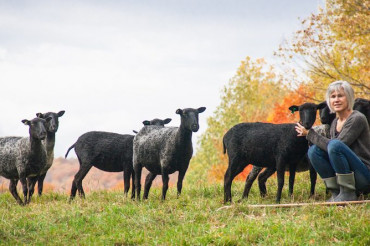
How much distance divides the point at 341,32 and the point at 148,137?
968cm

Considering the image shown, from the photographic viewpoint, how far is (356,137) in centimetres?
793

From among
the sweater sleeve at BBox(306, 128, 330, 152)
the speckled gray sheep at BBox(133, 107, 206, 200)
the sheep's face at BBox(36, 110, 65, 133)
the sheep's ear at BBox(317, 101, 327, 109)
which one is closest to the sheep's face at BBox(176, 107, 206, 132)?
the speckled gray sheep at BBox(133, 107, 206, 200)

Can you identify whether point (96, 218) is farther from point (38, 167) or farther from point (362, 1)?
point (362, 1)

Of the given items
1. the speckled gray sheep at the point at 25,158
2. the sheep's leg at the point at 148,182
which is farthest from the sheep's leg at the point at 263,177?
the speckled gray sheep at the point at 25,158

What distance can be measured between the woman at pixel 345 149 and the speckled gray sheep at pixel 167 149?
3451mm

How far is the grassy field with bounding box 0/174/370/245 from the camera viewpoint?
6734 mm

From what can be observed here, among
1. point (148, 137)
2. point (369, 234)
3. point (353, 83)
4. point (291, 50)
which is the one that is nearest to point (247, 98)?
point (291, 50)

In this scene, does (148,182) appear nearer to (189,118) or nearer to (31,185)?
(189,118)

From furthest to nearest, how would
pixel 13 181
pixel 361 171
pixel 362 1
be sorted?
pixel 362 1
pixel 13 181
pixel 361 171

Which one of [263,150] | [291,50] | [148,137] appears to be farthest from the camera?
[291,50]

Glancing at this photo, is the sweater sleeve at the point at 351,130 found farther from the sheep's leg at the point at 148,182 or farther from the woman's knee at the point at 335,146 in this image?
→ the sheep's leg at the point at 148,182

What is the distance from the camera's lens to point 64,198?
41.7ft

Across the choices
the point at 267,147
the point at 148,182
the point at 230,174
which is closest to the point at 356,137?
the point at 267,147

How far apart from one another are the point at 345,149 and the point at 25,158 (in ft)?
27.8
